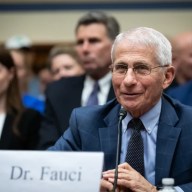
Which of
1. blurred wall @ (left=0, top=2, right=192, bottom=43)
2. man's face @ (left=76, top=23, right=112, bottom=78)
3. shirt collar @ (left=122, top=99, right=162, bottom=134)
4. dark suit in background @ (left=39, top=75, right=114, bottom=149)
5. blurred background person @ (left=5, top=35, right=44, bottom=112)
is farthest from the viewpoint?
blurred wall @ (left=0, top=2, right=192, bottom=43)

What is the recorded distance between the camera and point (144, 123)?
1.96 meters

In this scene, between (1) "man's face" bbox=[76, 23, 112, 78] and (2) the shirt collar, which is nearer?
(2) the shirt collar

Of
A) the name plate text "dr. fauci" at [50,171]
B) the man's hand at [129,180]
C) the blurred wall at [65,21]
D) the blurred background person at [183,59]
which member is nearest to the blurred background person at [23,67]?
the blurred background person at [183,59]

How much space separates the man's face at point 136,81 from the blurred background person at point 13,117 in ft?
3.41

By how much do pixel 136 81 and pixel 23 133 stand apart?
1.14 m

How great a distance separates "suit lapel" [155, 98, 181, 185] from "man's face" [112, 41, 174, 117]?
0.08 meters

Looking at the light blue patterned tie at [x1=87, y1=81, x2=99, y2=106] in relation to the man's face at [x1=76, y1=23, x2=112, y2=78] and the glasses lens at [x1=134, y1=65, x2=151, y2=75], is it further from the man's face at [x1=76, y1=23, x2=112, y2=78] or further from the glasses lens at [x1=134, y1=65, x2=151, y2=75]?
the glasses lens at [x1=134, y1=65, x2=151, y2=75]

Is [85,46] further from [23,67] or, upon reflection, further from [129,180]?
[129,180]

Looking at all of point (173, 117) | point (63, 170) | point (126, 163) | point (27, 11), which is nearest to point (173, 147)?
point (173, 117)

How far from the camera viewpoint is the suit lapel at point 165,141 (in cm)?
188

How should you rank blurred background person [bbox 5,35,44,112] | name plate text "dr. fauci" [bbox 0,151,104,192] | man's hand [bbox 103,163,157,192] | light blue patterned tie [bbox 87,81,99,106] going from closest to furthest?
1. name plate text "dr. fauci" [bbox 0,151,104,192]
2. man's hand [bbox 103,163,157,192]
3. light blue patterned tie [bbox 87,81,99,106]
4. blurred background person [bbox 5,35,44,112]

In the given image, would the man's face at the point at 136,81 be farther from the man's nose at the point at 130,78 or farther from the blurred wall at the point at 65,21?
the blurred wall at the point at 65,21

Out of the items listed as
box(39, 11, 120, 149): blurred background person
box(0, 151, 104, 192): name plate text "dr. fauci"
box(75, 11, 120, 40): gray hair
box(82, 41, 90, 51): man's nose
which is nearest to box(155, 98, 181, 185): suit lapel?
box(0, 151, 104, 192): name plate text "dr. fauci"

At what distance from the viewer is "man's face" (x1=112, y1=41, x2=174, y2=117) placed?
1.88 m
